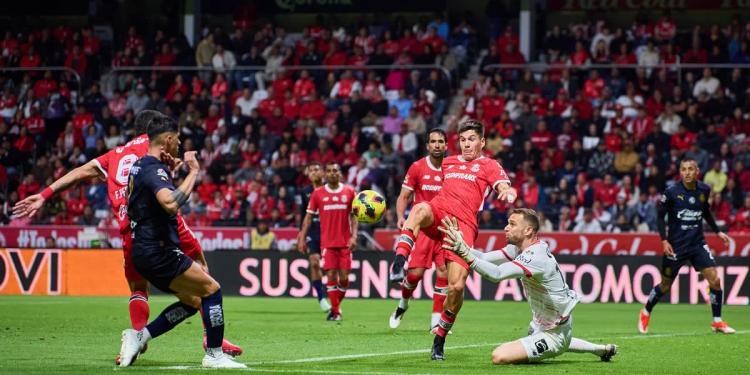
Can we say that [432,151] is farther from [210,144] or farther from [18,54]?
[18,54]

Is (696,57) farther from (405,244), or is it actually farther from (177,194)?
(177,194)

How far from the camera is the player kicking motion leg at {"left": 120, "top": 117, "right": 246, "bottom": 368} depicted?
10109 millimetres

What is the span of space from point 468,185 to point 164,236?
137 inches

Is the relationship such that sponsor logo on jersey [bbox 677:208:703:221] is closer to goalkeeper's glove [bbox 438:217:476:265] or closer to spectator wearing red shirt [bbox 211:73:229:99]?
goalkeeper's glove [bbox 438:217:476:265]

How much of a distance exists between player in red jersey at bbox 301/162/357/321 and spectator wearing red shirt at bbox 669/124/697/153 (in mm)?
11988

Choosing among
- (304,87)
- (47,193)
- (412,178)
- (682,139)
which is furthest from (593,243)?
(47,193)

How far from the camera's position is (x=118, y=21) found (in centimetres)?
3925

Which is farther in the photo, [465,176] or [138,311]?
[465,176]

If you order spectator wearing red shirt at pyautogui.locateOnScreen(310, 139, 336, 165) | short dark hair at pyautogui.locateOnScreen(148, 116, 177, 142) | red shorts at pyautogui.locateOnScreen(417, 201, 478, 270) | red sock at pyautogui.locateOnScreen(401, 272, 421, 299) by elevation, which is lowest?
red sock at pyautogui.locateOnScreen(401, 272, 421, 299)

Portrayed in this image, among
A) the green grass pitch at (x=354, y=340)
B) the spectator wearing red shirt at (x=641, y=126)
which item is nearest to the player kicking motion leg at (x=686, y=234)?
the green grass pitch at (x=354, y=340)

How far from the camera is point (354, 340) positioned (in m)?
14.2

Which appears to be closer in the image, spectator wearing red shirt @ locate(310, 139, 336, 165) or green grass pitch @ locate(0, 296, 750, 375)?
green grass pitch @ locate(0, 296, 750, 375)

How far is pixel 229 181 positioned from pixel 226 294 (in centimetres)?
536

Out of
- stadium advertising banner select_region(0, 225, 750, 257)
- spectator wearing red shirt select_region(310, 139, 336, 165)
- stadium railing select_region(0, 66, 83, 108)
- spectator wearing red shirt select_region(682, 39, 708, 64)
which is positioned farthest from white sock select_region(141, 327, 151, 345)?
stadium railing select_region(0, 66, 83, 108)
